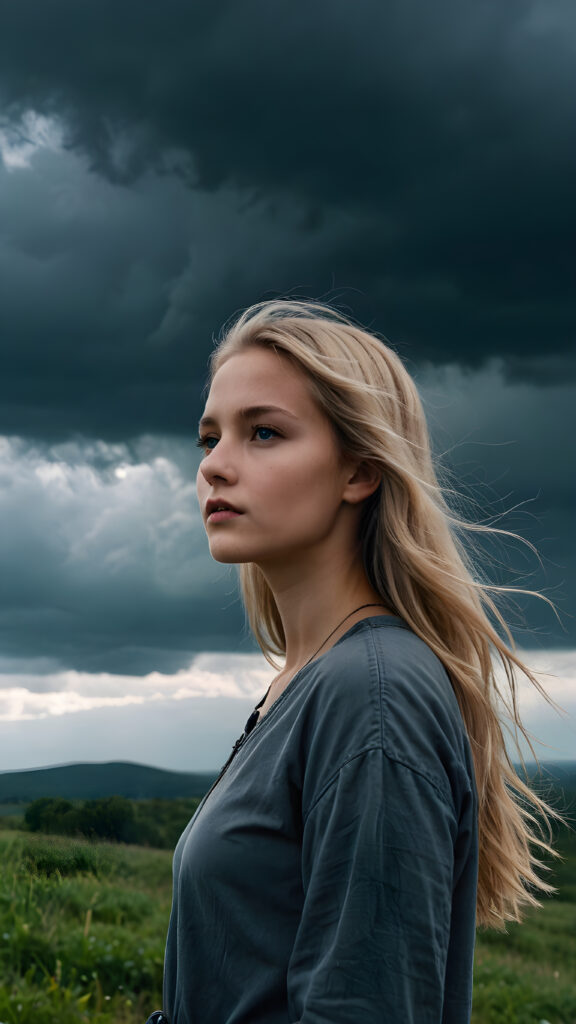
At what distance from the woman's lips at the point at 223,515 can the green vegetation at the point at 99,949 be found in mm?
3158

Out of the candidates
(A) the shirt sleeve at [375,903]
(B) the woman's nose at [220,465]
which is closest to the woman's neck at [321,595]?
(B) the woman's nose at [220,465]

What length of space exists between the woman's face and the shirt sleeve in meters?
0.65

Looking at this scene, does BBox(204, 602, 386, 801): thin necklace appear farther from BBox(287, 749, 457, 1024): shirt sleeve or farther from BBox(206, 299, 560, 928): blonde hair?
BBox(287, 749, 457, 1024): shirt sleeve

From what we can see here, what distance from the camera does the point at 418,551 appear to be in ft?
6.88

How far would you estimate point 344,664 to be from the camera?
172 centimetres

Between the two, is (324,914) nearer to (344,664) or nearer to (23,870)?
(344,664)

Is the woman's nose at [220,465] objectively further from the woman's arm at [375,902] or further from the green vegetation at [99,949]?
the green vegetation at [99,949]

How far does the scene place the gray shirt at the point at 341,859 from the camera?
1.47 m

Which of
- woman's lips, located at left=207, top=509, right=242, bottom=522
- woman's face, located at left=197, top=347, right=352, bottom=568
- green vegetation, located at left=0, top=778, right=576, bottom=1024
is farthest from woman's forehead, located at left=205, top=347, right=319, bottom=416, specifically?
green vegetation, located at left=0, top=778, right=576, bottom=1024

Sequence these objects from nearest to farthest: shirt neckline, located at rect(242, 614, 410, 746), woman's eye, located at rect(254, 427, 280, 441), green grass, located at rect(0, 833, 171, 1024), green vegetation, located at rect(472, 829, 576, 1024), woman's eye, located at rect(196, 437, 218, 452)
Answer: shirt neckline, located at rect(242, 614, 410, 746) < woman's eye, located at rect(254, 427, 280, 441) < woman's eye, located at rect(196, 437, 218, 452) < green grass, located at rect(0, 833, 171, 1024) < green vegetation, located at rect(472, 829, 576, 1024)

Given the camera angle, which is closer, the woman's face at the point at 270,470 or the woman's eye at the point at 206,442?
the woman's face at the point at 270,470

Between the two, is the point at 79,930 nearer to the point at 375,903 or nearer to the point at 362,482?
the point at 362,482

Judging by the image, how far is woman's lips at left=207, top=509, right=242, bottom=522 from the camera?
2033mm

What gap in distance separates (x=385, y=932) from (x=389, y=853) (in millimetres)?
122
